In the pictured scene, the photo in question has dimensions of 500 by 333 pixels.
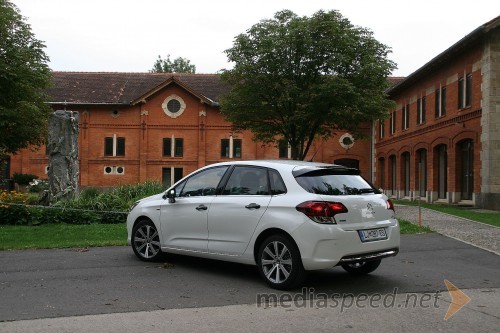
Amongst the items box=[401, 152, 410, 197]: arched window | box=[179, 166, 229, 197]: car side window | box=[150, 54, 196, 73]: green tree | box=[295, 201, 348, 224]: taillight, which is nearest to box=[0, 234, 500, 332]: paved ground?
box=[295, 201, 348, 224]: taillight

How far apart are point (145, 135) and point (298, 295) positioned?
3577cm

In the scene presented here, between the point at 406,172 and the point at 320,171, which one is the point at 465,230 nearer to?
the point at 320,171

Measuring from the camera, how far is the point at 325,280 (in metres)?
7.30

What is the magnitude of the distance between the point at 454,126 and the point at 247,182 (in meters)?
21.1

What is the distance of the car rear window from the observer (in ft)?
22.1

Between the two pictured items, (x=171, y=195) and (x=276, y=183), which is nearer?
(x=276, y=183)

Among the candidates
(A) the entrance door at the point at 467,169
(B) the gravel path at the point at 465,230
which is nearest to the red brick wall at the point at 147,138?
(A) the entrance door at the point at 467,169

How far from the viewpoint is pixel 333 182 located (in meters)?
6.90

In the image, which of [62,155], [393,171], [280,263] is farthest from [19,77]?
[393,171]

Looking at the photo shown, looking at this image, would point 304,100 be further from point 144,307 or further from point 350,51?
point 144,307

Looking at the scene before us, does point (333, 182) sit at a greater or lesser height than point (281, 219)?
greater

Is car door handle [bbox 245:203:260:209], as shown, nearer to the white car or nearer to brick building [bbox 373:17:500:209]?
the white car

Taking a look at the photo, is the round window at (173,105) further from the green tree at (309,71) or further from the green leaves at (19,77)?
the green tree at (309,71)

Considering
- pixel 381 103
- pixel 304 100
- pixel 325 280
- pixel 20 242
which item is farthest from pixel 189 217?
pixel 381 103
